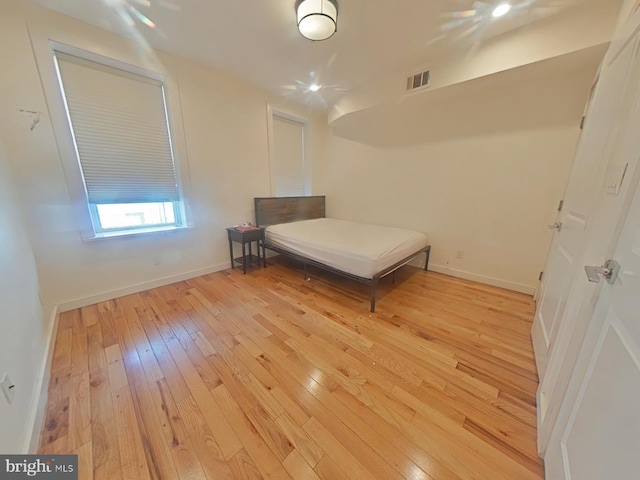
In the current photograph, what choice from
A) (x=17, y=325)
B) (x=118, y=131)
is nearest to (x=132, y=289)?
(x=17, y=325)

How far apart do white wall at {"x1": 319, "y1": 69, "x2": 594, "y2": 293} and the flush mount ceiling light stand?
1713 mm

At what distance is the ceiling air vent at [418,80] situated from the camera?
8.30 ft

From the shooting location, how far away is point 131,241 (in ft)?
8.45

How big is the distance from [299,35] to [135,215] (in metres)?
2.66

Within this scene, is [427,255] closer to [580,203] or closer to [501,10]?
[580,203]

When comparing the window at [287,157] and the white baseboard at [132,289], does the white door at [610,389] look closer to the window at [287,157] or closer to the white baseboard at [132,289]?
the white baseboard at [132,289]

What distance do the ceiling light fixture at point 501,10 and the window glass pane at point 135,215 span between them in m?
3.80

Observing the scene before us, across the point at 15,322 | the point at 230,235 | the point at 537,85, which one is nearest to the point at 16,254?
the point at 15,322

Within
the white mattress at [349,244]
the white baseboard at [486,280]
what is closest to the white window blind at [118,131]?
the white mattress at [349,244]

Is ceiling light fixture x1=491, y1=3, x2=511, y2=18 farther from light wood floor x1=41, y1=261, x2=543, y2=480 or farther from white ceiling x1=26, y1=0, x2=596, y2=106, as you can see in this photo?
light wood floor x1=41, y1=261, x2=543, y2=480

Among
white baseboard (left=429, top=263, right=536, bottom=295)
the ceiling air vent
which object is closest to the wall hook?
the ceiling air vent

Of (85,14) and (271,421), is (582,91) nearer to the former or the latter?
(271,421)

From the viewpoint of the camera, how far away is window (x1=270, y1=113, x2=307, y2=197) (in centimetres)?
374

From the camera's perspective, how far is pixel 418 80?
259 cm
